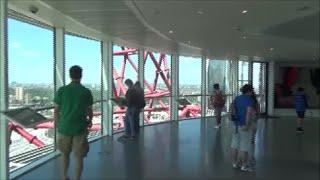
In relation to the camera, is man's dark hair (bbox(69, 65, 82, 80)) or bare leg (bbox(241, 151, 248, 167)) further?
bare leg (bbox(241, 151, 248, 167))

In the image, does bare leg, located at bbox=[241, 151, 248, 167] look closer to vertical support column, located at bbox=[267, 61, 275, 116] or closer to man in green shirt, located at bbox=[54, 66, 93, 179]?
man in green shirt, located at bbox=[54, 66, 93, 179]

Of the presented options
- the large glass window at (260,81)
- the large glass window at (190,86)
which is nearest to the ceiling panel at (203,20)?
the large glass window at (190,86)

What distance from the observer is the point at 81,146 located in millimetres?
5188

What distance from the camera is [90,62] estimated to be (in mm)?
11102

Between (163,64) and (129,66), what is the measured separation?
2723 millimetres

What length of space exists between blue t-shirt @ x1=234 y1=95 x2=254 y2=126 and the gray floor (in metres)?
0.79

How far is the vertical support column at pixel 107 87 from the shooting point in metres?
11.6

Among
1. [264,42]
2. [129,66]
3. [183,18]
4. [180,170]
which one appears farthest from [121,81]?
[180,170]

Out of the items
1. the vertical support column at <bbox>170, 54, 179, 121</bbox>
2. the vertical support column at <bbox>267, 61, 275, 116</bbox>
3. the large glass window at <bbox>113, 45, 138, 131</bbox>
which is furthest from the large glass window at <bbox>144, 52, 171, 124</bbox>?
the vertical support column at <bbox>267, 61, 275, 116</bbox>

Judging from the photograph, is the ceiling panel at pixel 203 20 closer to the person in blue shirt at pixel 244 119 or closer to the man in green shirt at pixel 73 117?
the person in blue shirt at pixel 244 119

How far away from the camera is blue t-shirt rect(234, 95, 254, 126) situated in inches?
267

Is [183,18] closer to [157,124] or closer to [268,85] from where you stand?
[157,124]

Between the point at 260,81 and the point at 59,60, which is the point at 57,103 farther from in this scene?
the point at 260,81

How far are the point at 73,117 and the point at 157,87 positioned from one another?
11.2m
